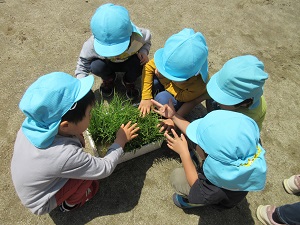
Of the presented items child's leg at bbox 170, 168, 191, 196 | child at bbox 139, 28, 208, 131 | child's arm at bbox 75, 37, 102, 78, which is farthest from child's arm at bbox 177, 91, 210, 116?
child's arm at bbox 75, 37, 102, 78

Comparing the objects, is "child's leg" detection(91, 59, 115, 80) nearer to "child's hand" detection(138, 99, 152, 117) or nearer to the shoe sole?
"child's hand" detection(138, 99, 152, 117)

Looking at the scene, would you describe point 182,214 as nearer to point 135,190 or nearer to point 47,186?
point 135,190

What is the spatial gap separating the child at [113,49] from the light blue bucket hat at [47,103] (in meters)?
0.59

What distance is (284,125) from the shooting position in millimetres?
2543

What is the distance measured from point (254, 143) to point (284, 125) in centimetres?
146

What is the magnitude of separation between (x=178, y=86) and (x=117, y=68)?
2.09 ft

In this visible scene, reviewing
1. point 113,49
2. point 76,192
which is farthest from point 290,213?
point 113,49

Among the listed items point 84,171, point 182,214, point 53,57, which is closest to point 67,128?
point 84,171

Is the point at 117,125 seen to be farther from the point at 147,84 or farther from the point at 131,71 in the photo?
the point at 131,71

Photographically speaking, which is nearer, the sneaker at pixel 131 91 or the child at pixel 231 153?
the child at pixel 231 153

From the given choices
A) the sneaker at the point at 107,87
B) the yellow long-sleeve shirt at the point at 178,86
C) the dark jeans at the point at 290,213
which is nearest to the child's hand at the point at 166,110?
the yellow long-sleeve shirt at the point at 178,86

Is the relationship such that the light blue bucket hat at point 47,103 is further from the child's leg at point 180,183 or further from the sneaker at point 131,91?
the sneaker at point 131,91

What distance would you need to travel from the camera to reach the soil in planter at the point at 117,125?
6.25ft

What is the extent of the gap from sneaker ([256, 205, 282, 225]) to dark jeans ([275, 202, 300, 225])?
67mm
